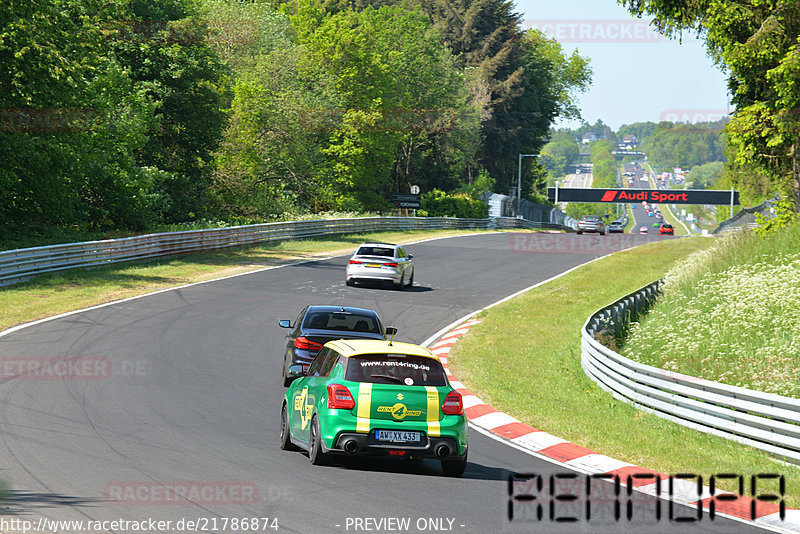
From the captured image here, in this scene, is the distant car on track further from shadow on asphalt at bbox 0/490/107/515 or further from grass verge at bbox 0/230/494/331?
shadow on asphalt at bbox 0/490/107/515

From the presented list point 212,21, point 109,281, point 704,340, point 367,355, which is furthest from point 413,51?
point 367,355

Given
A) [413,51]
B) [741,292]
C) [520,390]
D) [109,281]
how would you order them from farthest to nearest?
[413,51] < [109,281] < [741,292] < [520,390]

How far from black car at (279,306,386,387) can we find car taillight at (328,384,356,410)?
5170 millimetres

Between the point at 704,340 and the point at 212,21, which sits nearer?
the point at 704,340

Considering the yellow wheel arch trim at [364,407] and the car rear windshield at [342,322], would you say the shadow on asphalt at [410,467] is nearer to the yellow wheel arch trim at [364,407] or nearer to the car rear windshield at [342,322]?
the yellow wheel arch trim at [364,407]

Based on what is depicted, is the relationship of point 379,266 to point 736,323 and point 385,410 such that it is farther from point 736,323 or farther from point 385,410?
point 385,410

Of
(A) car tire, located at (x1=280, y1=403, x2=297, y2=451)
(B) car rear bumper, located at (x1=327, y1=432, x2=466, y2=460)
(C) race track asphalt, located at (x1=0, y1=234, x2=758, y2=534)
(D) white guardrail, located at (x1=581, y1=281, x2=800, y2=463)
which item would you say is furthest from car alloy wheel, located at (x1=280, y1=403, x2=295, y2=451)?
(D) white guardrail, located at (x1=581, y1=281, x2=800, y2=463)

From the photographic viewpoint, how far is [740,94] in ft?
108

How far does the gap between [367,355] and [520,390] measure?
739cm

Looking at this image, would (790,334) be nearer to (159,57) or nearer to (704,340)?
(704,340)

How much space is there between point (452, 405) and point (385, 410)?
776 millimetres

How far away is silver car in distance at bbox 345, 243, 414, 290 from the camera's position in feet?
103

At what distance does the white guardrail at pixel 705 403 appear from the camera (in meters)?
12.4

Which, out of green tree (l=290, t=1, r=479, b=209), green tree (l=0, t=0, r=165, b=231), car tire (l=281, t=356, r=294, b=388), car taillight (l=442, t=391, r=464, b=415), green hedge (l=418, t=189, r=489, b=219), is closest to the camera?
car taillight (l=442, t=391, r=464, b=415)
